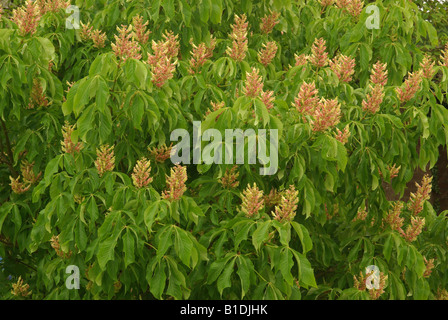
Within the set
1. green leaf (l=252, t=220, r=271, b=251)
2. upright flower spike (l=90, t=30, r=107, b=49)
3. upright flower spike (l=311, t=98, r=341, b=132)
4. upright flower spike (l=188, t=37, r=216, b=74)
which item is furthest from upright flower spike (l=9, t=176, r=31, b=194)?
upright flower spike (l=311, t=98, r=341, b=132)

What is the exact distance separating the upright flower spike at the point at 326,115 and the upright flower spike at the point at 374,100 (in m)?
0.50

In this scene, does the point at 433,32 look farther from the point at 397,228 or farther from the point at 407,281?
the point at 407,281

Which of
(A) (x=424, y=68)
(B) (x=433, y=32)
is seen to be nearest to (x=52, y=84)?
(A) (x=424, y=68)

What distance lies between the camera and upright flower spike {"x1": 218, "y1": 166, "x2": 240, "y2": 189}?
14.1 feet

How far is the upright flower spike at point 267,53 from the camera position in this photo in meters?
4.95

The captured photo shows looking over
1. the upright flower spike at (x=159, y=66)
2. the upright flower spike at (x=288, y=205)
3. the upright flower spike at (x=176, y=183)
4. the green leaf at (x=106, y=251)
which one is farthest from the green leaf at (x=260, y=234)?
the upright flower spike at (x=159, y=66)

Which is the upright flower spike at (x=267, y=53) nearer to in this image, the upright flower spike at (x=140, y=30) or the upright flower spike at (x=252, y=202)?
the upright flower spike at (x=140, y=30)

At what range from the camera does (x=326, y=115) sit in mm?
4008

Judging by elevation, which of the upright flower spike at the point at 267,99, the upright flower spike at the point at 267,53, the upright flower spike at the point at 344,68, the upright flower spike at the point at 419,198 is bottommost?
the upright flower spike at the point at 419,198

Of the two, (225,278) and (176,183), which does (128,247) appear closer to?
(176,183)

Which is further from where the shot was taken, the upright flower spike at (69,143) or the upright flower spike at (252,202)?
the upright flower spike at (69,143)

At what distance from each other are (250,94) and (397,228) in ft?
5.80

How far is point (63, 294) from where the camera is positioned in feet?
14.9

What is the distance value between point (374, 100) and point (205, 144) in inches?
51.3
